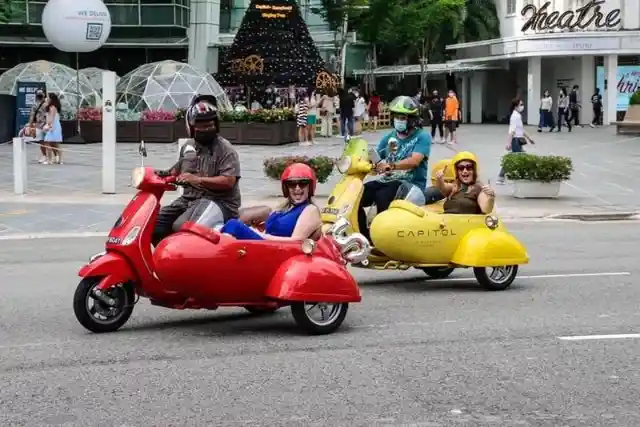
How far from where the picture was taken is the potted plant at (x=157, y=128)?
33.1 meters

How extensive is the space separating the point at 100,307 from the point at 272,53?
31.1 metres

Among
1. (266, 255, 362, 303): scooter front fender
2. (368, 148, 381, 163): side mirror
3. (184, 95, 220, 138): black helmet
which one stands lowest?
(266, 255, 362, 303): scooter front fender

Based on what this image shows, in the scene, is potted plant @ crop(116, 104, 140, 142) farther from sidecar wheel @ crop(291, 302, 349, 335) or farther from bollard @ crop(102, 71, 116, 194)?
sidecar wheel @ crop(291, 302, 349, 335)

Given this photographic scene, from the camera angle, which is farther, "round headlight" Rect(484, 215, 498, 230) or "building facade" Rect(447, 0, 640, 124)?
"building facade" Rect(447, 0, 640, 124)

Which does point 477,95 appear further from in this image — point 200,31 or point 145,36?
point 145,36

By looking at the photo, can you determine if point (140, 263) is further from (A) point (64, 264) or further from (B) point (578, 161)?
(B) point (578, 161)

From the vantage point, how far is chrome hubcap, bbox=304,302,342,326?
8039 mm

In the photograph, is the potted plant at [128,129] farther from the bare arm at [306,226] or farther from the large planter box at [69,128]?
the bare arm at [306,226]

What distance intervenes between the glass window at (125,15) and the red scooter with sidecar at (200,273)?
131 feet

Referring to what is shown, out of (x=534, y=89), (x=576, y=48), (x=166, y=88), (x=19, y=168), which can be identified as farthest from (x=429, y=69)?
(x=19, y=168)

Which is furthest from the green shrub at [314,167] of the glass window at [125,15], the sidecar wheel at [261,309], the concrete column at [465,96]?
the concrete column at [465,96]

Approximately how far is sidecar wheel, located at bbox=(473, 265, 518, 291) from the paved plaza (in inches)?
288

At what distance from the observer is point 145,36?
1869 inches

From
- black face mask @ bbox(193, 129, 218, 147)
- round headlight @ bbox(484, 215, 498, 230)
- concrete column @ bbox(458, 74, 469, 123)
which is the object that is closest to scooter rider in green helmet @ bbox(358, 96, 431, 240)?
round headlight @ bbox(484, 215, 498, 230)
